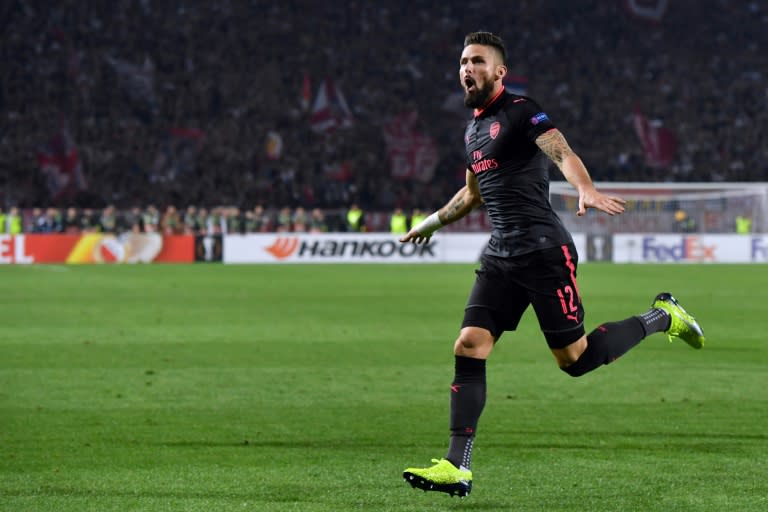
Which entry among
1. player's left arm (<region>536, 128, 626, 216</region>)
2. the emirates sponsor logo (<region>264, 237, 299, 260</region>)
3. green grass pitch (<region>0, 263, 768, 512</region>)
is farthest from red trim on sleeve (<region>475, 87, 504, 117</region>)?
the emirates sponsor logo (<region>264, 237, 299, 260</region>)

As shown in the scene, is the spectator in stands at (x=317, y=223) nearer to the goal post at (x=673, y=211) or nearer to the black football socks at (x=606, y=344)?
the goal post at (x=673, y=211)

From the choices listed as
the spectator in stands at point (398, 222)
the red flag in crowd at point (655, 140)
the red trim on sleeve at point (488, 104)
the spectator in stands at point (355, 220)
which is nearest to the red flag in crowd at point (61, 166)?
the spectator in stands at point (355, 220)

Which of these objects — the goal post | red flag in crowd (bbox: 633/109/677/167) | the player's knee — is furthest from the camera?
red flag in crowd (bbox: 633/109/677/167)

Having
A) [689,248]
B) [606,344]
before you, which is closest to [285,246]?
[689,248]

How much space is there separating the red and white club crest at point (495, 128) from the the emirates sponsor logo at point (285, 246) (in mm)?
31907

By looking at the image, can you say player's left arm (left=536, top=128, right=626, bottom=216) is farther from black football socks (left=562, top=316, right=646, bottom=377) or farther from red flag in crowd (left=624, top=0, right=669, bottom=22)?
red flag in crowd (left=624, top=0, right=669, bottom=22)

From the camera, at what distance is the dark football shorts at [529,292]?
5.89 m

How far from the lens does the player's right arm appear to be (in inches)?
258

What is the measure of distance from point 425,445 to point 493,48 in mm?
2638

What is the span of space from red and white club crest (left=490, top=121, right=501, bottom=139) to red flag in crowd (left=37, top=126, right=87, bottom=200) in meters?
37.8

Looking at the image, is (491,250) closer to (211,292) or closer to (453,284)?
(211,292)

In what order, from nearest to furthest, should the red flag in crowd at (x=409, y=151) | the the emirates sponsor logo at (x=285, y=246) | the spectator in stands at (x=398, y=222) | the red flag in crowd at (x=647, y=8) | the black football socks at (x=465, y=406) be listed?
the black football socks at (x=465, y=406)
the the emirates sponsor logo at (x=285, y=246)
the spectator in stands at (x=398, y=222)
the red flag in crowd at (x=409, y=151)
the red flag in crowd at (x=647, y=8)

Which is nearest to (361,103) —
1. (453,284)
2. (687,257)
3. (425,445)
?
(687,257)

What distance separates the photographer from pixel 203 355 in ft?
41.6
